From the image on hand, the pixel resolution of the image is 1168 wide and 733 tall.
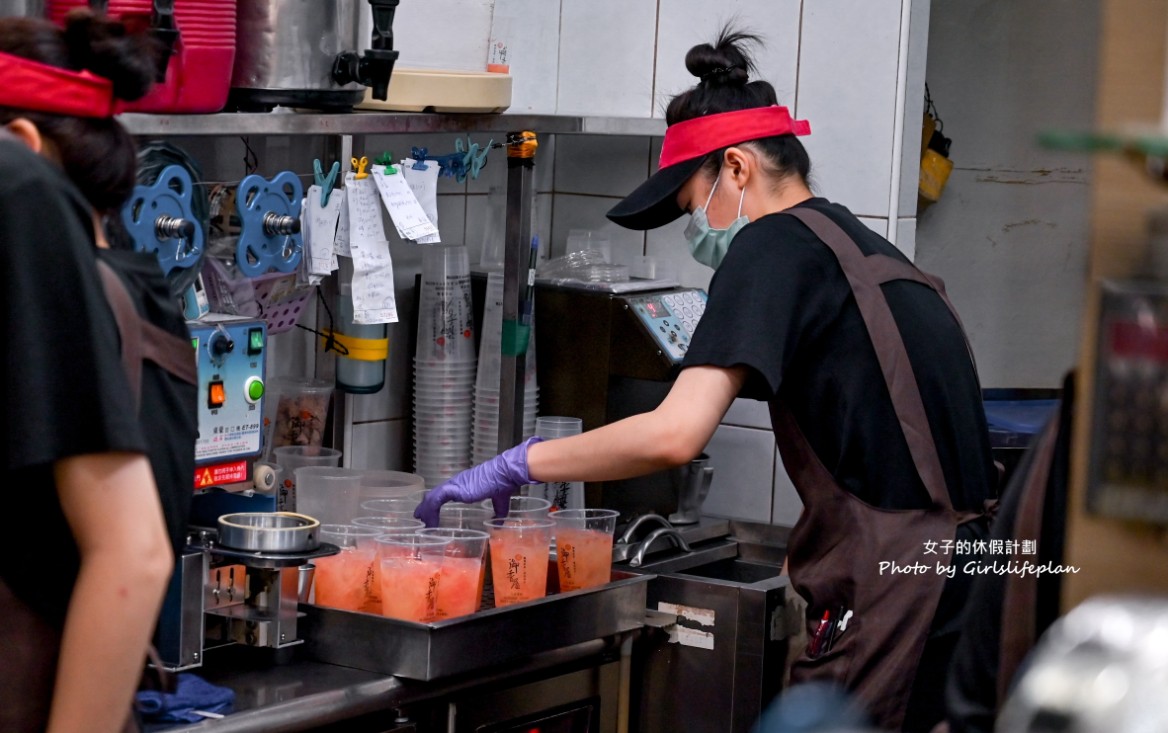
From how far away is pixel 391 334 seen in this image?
322cm

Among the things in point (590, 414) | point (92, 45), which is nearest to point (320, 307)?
point (590, 414)

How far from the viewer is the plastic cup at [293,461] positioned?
276 cm

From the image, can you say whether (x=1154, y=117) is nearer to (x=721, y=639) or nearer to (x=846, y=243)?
(x=846, y=243)

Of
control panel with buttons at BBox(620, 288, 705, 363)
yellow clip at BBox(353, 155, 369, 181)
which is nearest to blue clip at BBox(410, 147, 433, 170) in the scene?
yellow clip at BBox(353, 155, 369, 181)

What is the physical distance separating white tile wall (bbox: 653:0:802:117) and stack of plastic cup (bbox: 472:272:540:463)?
643 mm

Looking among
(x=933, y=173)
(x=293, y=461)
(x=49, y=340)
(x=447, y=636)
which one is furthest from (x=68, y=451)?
(x=933, y=173)

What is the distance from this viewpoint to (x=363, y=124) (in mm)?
2523

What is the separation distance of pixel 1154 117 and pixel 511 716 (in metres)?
1.96

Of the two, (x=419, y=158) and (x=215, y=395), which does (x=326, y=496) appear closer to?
(x=215, y=395)

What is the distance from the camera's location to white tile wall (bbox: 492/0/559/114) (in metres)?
3.46

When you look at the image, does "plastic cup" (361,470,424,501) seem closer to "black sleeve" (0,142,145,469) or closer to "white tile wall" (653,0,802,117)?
"white tile wall" (653,0,802,117)

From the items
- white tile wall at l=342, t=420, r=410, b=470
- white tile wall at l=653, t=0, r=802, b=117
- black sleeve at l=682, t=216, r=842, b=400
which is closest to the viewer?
black sleeve at l=682, t=216, r=842, b=400

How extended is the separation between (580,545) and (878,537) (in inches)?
25.2

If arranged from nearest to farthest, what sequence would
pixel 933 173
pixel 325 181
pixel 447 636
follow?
1. pixel 447 636
2. pixel 325 181
3. pixel 933 173
